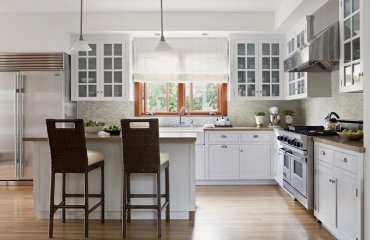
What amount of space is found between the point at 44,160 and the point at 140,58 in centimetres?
293

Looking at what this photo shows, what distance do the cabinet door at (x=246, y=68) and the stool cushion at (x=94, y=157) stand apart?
312cm

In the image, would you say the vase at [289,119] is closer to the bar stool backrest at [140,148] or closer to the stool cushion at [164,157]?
the stool cushion at [164,157]

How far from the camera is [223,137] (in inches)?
247

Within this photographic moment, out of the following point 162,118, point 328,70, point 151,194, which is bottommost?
point 151,194

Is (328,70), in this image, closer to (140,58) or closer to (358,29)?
(358,29)

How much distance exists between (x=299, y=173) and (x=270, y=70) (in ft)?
7.90

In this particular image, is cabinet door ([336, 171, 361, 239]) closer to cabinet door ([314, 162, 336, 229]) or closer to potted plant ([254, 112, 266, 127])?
cabinet door ([314, 162, 336, 229])

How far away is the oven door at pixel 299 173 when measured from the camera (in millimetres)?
4387

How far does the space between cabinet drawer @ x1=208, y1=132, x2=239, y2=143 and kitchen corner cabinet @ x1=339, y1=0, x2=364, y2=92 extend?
2.52 metres

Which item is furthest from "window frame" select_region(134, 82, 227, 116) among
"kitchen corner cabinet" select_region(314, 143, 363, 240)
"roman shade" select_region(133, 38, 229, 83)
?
"kitchen corner cabinet" select_region(314, 143, 363, 240)

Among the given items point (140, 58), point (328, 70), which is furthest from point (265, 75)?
point (140, 58)

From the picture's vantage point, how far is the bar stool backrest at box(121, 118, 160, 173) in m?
3.71

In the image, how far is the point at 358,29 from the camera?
11.7 feet

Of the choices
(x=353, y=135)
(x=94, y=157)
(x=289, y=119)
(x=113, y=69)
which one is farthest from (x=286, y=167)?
(x=113, y=69)
